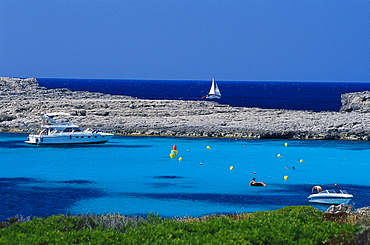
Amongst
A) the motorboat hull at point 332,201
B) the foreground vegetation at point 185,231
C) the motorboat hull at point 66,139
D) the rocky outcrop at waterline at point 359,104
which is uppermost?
the foreground vegetation at point 185,231

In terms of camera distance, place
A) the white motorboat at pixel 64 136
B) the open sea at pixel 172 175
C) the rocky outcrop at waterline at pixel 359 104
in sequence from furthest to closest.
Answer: the rocky outcrop at waterline at pixel 359 104
the white motorboat at pixel 64 136
the open sea at pixel 172 175

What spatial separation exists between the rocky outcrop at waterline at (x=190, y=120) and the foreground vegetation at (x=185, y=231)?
1482 inches

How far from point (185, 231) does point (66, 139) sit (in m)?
34.9

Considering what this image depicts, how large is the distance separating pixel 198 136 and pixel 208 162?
13659 millimetres

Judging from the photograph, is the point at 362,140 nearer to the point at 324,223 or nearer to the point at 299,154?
the point at 299,154

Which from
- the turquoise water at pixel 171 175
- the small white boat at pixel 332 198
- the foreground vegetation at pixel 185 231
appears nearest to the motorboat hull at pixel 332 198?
the small white boat at pixel 332 198

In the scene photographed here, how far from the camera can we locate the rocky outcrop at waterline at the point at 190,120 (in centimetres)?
5238

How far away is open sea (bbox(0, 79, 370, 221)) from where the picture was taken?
25.6 meters

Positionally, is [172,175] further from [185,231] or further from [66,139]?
[185,231]

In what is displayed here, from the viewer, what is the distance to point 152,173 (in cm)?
3444

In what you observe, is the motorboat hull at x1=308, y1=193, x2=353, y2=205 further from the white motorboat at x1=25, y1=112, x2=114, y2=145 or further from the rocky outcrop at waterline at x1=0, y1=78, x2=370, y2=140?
the white motorboat at x1=25, y1=112, x2=114, y2=145

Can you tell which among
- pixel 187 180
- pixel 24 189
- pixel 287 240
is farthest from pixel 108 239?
pixel 187 180

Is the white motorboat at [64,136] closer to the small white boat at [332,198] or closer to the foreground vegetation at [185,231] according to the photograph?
the small white boat at [332,198]

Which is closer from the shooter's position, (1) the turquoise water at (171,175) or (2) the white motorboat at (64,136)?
(1) the turquoise water at (171,175)
